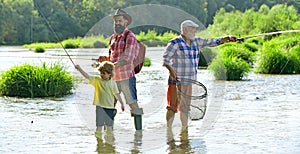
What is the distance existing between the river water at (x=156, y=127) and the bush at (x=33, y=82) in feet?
1.60

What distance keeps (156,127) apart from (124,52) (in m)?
1.97

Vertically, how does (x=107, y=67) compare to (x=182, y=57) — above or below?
below

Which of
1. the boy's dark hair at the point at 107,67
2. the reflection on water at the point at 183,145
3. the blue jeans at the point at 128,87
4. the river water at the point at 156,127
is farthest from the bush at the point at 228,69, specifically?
the boy's dark hair at the point at 107,67

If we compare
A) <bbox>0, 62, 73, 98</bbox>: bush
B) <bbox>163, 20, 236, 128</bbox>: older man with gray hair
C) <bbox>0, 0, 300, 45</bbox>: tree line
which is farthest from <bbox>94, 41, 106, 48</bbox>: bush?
<bbox>163, 20, 236, 128</bbox>: older man with gray hair

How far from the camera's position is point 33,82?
600 inches

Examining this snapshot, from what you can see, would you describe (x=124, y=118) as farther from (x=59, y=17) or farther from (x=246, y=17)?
(x=59, y=17)

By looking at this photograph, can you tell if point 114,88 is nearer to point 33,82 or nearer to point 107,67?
point 107,67

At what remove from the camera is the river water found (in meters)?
8.55

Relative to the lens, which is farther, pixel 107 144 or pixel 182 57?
pixel 182 57

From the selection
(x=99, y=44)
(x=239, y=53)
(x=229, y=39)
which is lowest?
(x=229, y=39)

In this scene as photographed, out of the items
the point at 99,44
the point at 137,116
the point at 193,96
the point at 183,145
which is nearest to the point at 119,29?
the point at 137,116

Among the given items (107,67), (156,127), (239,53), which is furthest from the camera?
(239,53)

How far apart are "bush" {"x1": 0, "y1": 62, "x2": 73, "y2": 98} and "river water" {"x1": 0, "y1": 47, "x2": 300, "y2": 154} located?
19.2 inches

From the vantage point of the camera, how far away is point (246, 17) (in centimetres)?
6334
